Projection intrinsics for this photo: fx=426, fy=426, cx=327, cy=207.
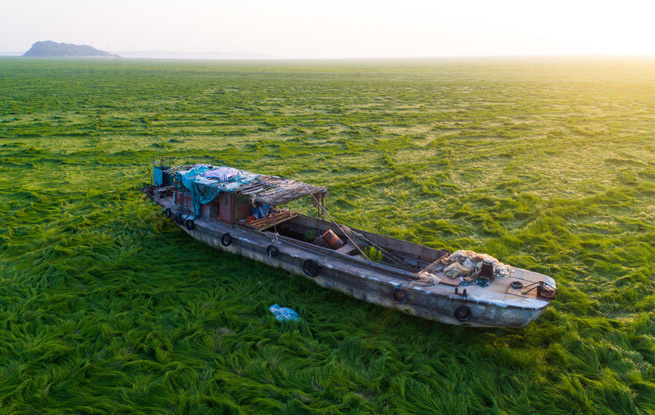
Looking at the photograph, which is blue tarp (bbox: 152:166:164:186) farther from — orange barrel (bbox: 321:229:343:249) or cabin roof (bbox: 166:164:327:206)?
orange barrel (bbox: 321:229:343:249)

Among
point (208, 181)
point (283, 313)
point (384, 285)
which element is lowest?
point (283, 313)

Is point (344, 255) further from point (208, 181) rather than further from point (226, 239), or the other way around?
point (208, 181)

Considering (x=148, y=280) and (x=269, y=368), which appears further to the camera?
(x=148, y=280)

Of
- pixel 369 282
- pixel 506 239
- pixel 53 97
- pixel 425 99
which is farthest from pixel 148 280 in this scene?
pixel 53 97

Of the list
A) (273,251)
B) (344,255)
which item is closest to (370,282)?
(344,255)

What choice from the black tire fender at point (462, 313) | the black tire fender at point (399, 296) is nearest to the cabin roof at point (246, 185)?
the black tire fender at point (399, 296)

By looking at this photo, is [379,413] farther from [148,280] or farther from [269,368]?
[148,280]
